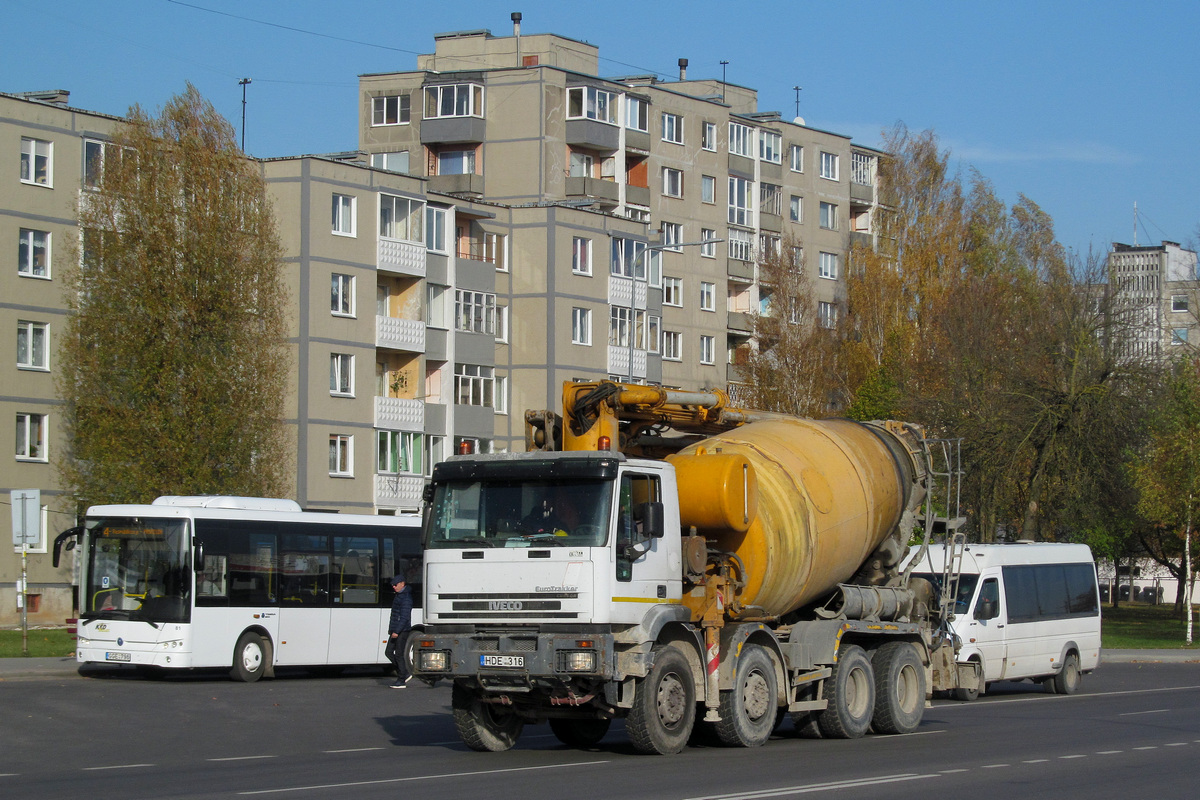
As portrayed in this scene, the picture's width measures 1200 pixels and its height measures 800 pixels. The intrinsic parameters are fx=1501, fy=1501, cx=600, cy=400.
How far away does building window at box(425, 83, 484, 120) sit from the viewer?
226 feet

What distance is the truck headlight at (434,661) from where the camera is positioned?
1441 cm

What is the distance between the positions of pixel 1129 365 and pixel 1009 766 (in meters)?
35.4

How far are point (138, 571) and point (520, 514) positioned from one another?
517 inches

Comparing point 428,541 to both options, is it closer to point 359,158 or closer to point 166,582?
point 166,582

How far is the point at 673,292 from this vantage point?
76.9 meters

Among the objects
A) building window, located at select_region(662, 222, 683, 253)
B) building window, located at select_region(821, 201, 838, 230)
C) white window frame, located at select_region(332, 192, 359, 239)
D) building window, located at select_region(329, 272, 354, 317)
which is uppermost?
building window, located at select_region(821, 201, 838, 230)

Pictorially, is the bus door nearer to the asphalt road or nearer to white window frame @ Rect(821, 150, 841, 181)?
the asphalt road

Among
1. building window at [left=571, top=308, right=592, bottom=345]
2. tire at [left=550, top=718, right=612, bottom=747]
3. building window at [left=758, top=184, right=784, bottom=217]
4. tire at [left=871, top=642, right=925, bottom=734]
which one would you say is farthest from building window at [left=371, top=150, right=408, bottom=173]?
tire at [left=550, top=718, right=612, bottom=747]

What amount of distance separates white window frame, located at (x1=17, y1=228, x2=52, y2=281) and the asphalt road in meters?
25.6

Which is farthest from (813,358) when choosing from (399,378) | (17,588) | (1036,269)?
(17,588)

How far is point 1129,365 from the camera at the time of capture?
47.1 meters

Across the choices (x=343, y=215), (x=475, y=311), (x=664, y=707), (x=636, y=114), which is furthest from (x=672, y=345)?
(x=664, y=707)

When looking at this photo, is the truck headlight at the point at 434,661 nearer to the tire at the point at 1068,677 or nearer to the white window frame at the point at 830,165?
the tire at the point at 1068,677

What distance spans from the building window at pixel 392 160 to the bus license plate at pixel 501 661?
5769 cm
